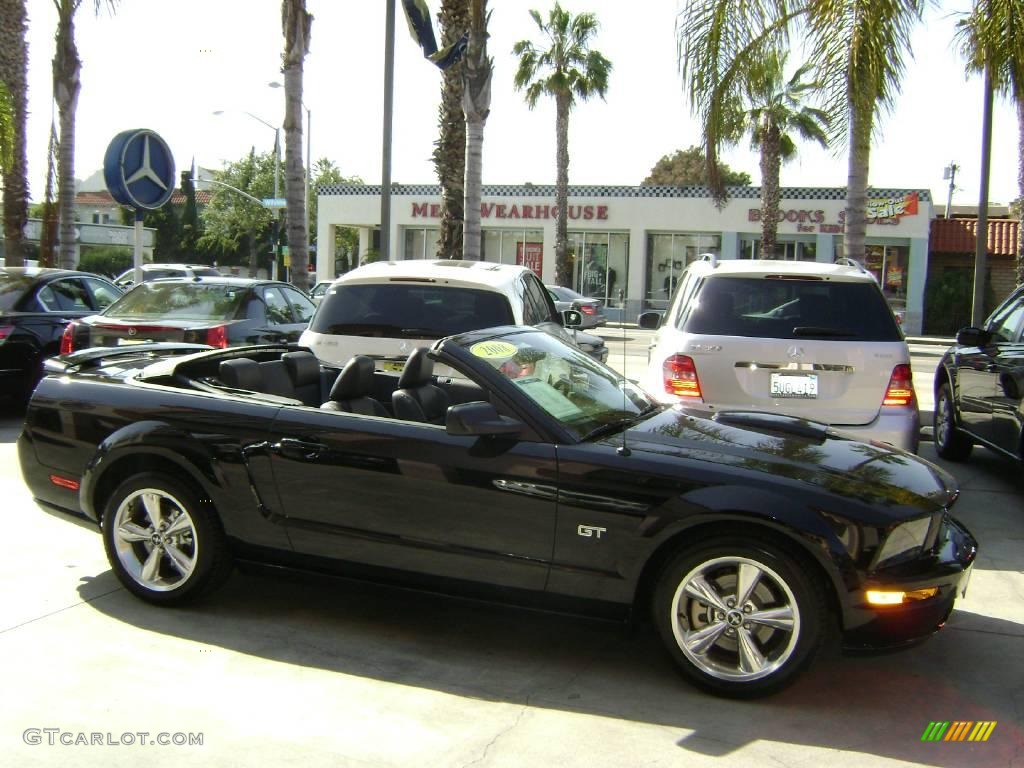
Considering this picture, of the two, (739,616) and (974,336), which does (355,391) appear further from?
(974,336)

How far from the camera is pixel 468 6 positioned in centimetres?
1584

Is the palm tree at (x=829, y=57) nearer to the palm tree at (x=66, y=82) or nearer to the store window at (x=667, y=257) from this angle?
the palm tree at (x=66, y=82)

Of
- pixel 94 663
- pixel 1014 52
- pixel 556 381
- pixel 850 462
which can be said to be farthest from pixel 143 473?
pixel 1014 52

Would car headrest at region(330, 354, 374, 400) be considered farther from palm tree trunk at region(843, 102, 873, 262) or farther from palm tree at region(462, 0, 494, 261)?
palm tree at region(462, 0, 494, 261)

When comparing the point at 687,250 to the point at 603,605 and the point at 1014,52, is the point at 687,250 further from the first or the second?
the point at 603,605

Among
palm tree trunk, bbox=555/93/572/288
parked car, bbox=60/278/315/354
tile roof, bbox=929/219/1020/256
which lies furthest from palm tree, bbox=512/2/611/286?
parked car, bbox=60/278/315/354

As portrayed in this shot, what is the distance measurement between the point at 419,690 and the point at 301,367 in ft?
7.54

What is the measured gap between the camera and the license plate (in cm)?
662

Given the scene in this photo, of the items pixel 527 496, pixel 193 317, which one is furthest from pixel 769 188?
pixel 527 496

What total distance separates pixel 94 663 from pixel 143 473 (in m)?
0.98

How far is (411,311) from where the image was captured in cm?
719

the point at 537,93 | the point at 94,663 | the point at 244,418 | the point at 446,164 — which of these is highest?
the point at 537,93

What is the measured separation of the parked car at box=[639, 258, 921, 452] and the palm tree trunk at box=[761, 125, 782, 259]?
27096mm

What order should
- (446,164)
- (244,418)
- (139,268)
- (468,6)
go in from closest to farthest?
1. (244,418)
2. (139,268)
3. (468,6)
4. (446,164)
